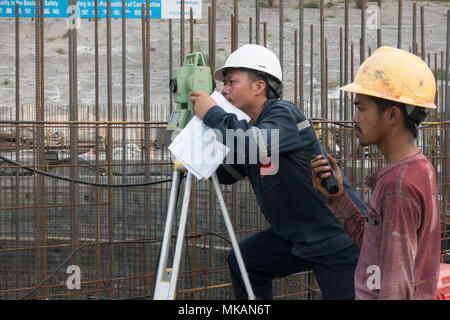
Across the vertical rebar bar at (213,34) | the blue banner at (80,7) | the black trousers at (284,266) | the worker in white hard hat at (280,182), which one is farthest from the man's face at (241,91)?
the blue banner at (80,7)

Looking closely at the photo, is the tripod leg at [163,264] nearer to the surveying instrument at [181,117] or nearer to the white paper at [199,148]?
the surveying instrument at [181,117]

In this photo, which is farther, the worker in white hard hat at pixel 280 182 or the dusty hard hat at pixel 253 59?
the dusty hard hat at pixel 253 59

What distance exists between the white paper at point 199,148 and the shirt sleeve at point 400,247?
0.95m

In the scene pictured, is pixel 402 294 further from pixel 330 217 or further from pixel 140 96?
pixel 140 96

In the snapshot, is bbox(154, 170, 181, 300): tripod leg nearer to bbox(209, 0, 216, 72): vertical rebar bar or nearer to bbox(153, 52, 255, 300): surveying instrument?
bbox(153, 52, 255, 300): surveying instrument

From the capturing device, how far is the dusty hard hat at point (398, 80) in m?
1.93

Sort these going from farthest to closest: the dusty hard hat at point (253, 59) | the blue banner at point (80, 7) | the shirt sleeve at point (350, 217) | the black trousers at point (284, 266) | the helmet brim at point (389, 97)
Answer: the blue banner at point (80, 7), the dusty hard hat at point (253, 59), the black trousers at point (284, 266), the shirt sleeve at point (350, 217), the helmet brim at point (389, 97)

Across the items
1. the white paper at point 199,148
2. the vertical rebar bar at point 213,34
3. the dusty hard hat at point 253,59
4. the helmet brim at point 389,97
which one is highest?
the vertical rebar bar at point 213,34

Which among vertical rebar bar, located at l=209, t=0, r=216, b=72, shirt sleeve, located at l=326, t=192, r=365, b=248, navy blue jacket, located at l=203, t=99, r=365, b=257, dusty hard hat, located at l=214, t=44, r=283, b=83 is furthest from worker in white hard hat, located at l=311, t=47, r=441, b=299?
vertical rebar bar, located at l=209, t=0, r=216, b=72

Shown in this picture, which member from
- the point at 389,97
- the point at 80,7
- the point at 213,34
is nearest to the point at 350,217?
the point at 389,97

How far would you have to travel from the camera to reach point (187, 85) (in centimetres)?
266

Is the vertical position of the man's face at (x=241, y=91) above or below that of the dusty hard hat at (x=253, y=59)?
below

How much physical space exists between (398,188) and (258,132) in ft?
2.84

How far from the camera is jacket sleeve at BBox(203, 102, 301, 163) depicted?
2.45 m
